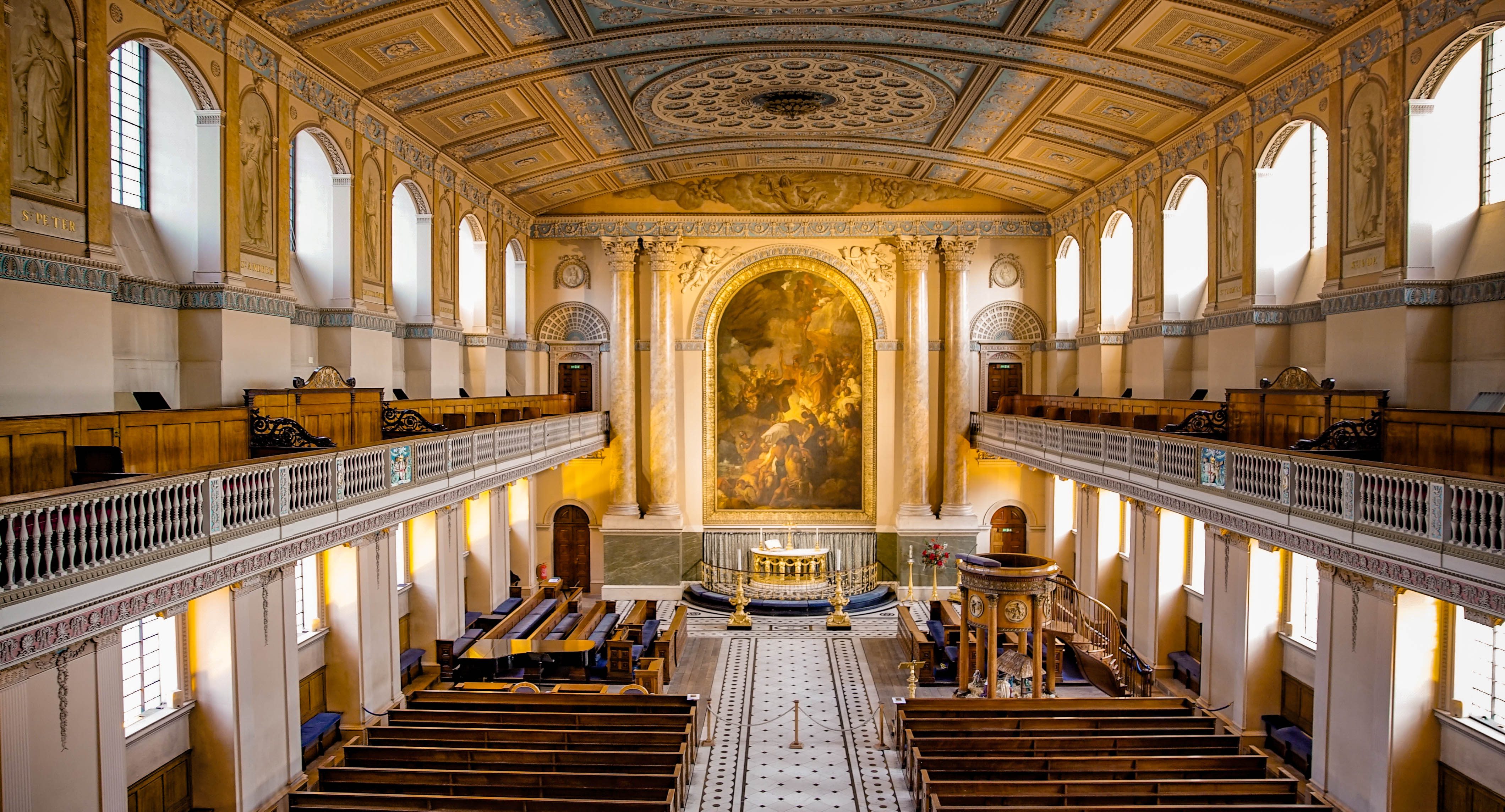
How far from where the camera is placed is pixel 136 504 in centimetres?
810

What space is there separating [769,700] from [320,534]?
8.99m

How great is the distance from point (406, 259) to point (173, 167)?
6.85 m

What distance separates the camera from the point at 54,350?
9484 mm

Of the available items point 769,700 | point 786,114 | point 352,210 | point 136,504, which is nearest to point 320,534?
point 136,504

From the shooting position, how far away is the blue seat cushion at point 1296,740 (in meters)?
12.6

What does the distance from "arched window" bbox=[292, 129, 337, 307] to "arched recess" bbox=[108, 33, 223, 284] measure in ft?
10.4

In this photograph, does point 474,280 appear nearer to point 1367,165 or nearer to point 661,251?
point 661,251

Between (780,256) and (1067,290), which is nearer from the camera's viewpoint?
(1067,290)

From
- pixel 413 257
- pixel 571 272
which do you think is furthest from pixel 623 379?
pixel 413 257

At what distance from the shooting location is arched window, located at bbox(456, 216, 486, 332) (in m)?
22.5

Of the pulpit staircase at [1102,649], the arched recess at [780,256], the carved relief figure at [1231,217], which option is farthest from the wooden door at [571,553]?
the carved relief figure at [1231,217]

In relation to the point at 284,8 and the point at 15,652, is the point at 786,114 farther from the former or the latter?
the point at 15,652

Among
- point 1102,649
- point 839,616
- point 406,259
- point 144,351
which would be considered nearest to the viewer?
point 144,351

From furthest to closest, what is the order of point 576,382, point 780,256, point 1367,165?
1. point 576,382
2. point 780,256
3. point 1367,165
